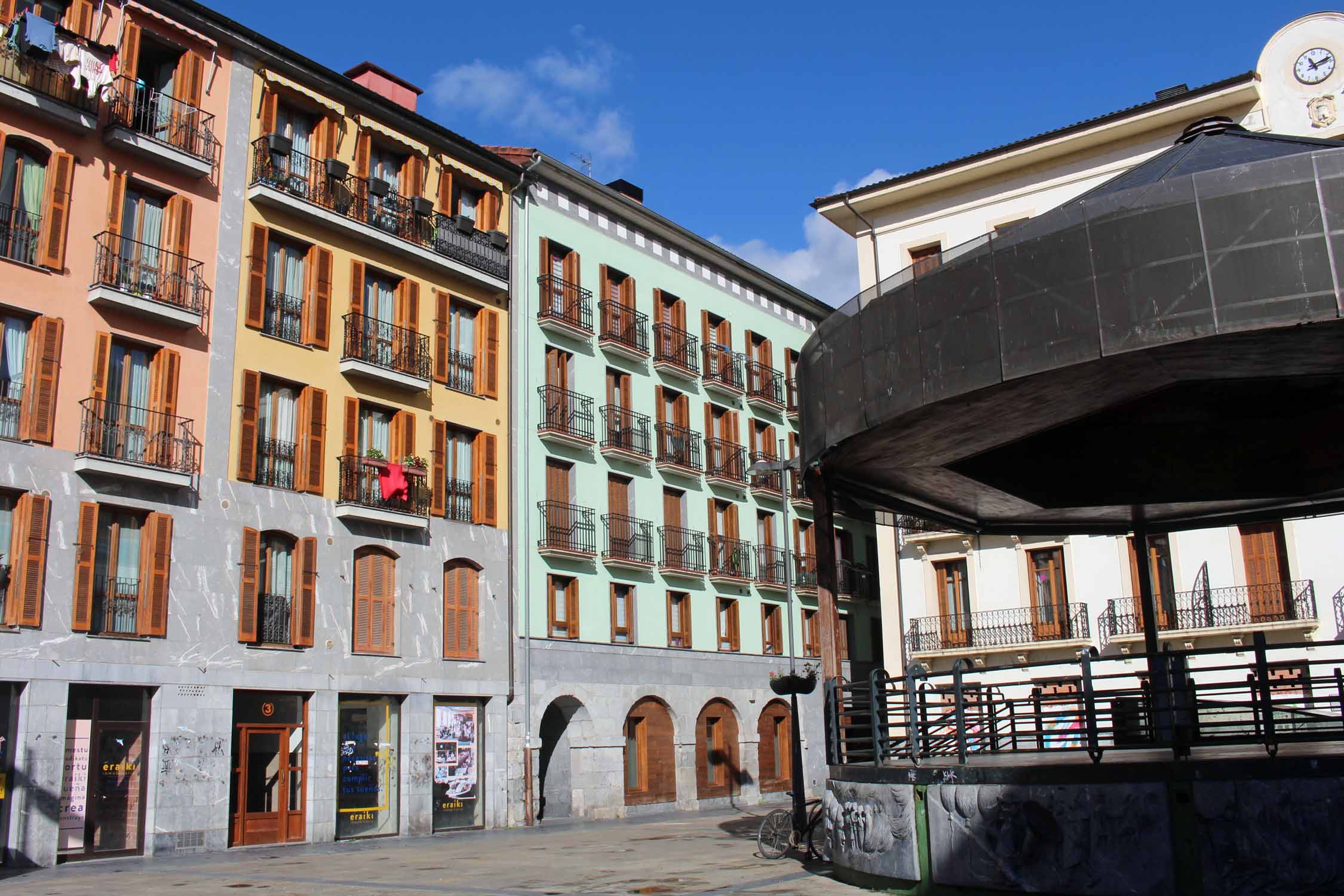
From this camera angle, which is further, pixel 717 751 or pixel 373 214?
pixel 717 751

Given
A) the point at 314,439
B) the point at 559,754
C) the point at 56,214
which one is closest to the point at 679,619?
the point at 559,754

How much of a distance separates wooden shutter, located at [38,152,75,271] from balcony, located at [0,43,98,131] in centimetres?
86

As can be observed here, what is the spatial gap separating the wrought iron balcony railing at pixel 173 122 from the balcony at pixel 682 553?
19.7m

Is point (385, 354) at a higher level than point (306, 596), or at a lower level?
higher

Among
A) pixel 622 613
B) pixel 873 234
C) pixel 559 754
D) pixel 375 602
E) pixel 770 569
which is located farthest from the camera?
pixel 770 569

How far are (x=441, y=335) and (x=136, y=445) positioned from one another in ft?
34.3

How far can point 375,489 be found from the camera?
33.4m

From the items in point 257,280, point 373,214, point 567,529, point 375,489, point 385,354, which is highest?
point 373,214

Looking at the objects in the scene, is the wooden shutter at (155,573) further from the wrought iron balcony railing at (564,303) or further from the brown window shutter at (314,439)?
the wrought iron balcony railing at (564,303)

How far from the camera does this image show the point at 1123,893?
13094mm

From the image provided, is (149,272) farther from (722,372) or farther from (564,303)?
(722,372)

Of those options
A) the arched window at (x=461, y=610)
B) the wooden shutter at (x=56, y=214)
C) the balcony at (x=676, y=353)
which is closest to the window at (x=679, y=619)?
the balcony at (x=676, y=353)

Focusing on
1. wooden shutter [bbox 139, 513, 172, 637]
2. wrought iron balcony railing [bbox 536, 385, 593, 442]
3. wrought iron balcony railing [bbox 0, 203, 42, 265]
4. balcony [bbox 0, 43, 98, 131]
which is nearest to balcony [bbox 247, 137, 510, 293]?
wrought iron balcony railing [bbox 536, 385, 593, 442]

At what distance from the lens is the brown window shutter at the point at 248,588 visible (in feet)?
97.2
